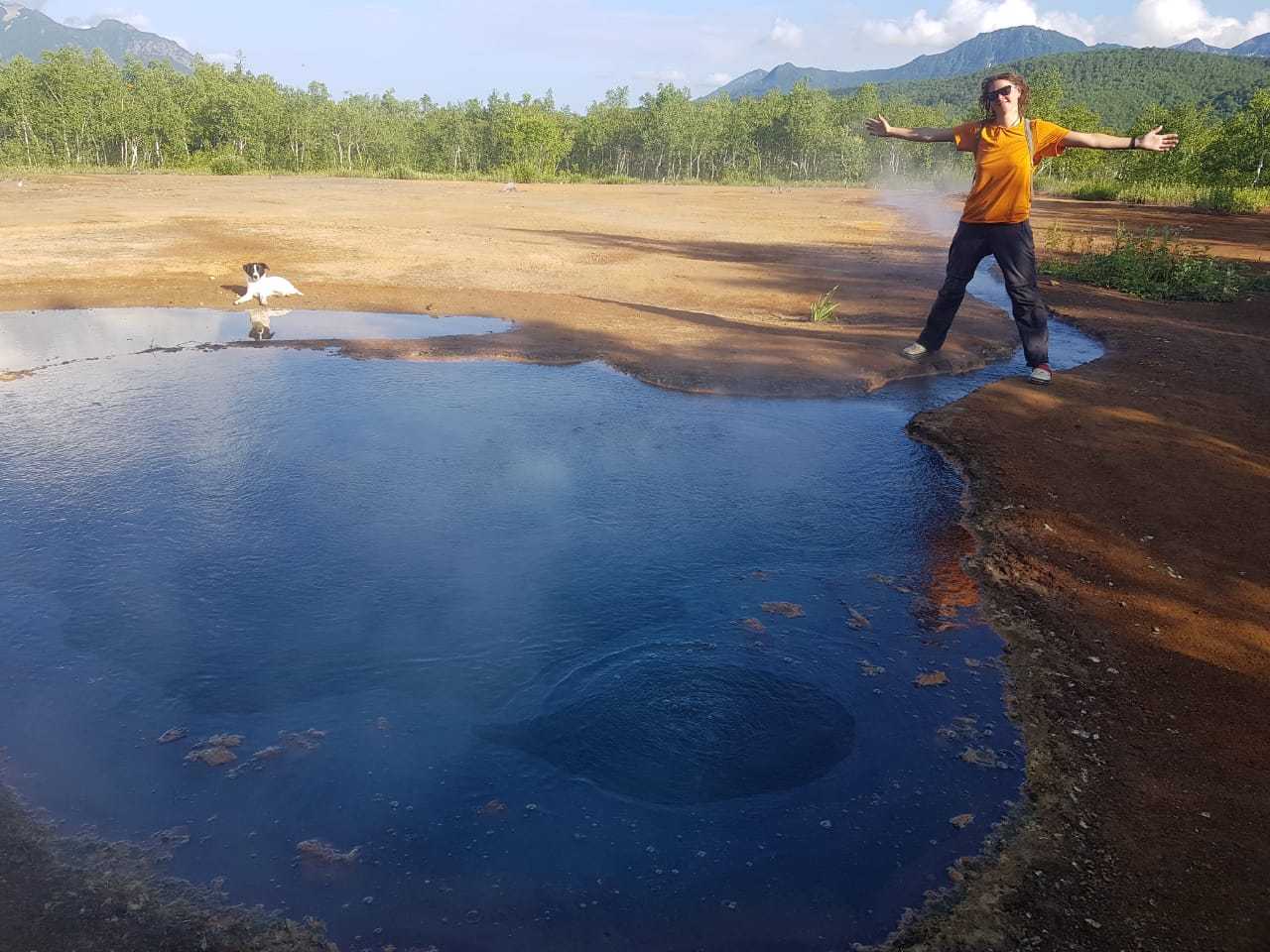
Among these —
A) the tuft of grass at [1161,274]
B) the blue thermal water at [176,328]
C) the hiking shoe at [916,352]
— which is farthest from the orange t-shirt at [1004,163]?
the tuft of grass at [1161,274]

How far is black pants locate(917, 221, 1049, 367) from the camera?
7.32 meters

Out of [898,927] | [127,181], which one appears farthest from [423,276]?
[127,181]

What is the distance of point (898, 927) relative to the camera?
249 centimetres

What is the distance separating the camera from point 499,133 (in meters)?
54.1

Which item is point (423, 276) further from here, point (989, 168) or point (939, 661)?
point (939, 661)

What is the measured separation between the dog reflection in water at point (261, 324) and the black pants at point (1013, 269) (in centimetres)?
633

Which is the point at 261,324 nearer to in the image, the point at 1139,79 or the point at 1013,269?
the point at 1013,269

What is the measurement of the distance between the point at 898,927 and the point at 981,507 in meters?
3.27

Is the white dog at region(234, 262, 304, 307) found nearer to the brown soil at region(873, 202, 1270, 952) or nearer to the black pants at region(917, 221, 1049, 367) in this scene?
the black pants at region(917, 221, 1049, 367)

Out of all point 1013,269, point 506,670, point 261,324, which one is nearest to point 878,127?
point 1013,269

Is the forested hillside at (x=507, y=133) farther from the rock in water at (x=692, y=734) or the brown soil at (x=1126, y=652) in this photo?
the rock in water at (x=692, y=734)

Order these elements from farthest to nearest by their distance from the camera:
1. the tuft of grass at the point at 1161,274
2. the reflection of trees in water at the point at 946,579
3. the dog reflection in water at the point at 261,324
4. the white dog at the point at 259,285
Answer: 1. the tuft of grass at the point at 1161,274
2. the white dog at the point at 259,285
3. the dog reflection in water at the point at 261,324
4. the reflection of trees in water at the point at 946,579

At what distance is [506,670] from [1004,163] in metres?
5.82

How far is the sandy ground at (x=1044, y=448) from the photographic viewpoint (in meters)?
2.66
